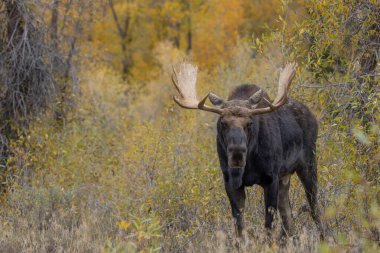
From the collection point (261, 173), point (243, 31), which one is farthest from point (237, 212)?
point (243, 31)

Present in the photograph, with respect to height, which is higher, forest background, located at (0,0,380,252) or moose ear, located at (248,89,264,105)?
moose ear, located at (248,89,264,105)

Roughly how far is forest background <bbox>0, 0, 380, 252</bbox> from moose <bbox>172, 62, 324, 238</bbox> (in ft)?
0.78

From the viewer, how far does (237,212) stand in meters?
8.39

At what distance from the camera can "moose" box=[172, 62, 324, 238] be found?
8000 mm

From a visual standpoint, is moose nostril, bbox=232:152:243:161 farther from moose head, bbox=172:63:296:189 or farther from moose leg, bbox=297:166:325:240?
moose leg, bbox=297:166:325:240

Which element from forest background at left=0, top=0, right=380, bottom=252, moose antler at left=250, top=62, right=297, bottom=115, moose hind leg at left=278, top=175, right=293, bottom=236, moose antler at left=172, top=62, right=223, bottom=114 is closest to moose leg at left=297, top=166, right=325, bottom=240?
forest background at left=0, top=0, right=380, bottom=252

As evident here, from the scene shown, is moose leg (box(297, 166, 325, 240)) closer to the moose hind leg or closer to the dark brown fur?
the dark brown fur

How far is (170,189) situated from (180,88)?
199 cm

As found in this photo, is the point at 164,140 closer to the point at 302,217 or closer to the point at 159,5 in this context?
the point at 302,217

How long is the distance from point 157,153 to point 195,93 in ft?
7.65

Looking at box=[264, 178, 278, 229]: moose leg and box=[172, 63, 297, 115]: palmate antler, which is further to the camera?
box=[264, 178, 278, 229]: moose leg

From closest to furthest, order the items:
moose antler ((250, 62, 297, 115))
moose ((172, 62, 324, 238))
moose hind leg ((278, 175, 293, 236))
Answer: moose ((172, 62, 324, 238)), moose antler ((250, 62, 297, 115)), moose hind leg ((278, 175, 293, 236))

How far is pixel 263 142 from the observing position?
8.49 m

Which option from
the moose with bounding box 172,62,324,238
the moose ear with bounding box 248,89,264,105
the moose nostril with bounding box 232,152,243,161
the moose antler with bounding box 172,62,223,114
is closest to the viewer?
the moose nostril with bounding box 232,152,243,161
